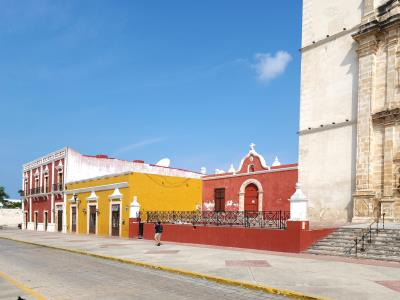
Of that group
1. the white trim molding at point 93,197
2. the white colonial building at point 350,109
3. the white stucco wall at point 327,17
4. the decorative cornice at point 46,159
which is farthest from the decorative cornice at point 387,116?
the decorative cornice at point 46,159

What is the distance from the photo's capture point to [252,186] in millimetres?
28984

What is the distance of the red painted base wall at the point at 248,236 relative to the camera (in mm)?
16531

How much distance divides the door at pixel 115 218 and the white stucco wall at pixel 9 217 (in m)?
44.0

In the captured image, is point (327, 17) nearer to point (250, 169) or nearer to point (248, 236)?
point (250, 169)

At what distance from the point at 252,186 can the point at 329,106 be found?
8.67 metres

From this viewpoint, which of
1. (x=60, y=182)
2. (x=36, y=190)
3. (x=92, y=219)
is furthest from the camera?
(x=36, y=190)

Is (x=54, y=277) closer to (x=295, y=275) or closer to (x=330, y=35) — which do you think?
(x=295, y=275)

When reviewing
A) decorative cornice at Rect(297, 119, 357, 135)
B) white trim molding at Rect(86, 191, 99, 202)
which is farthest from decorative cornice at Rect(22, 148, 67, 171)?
decorative cornice at Rect(297, 119, 357, 135)

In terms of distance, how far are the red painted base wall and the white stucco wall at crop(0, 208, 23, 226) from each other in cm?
5287

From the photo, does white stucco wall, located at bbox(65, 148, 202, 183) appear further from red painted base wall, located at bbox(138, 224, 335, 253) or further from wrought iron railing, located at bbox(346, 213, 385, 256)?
wrought iron railing, located at bbox(346, 213, 385, 256)

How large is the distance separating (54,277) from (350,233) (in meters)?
11.3

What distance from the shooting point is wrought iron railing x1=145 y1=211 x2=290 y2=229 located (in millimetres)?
18562

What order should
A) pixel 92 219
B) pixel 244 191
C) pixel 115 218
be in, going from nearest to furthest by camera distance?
pixel 244 191
pixel 115 218
pixel 92 219

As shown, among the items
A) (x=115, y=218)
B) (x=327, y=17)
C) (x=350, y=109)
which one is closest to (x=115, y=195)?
(x=115, y=218)
